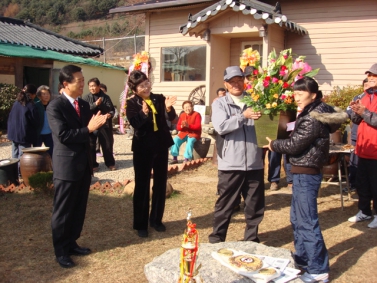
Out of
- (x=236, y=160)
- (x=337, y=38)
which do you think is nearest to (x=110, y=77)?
(x=337, y=38)

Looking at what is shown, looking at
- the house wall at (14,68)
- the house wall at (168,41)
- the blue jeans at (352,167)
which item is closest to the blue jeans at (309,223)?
the blue jeans at (352,167)

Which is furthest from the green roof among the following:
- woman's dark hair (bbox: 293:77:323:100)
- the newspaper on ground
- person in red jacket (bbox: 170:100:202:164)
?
the newspaper on ground

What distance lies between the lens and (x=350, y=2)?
1198 cm

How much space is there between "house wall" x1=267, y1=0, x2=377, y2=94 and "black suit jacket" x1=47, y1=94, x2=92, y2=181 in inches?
396

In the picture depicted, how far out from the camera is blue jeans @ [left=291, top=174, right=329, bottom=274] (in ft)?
12.2

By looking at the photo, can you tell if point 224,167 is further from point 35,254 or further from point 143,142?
point 35,254

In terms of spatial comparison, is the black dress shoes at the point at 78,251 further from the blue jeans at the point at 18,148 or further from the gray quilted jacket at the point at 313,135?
the blue jeans at the point at 18,148

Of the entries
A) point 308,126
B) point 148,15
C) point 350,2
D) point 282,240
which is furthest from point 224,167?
point 148,15

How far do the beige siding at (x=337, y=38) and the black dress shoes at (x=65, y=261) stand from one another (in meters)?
10.3

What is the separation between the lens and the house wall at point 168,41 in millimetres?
14633

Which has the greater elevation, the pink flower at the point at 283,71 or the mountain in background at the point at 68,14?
the mountain in background at the point at 68,14

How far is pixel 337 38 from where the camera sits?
12273 millimetres

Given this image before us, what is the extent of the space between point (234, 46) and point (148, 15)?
3.67 m

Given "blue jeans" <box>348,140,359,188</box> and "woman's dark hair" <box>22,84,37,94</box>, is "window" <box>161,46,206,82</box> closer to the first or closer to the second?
"woman's dark hair" <box>22,84,37,94</box>
